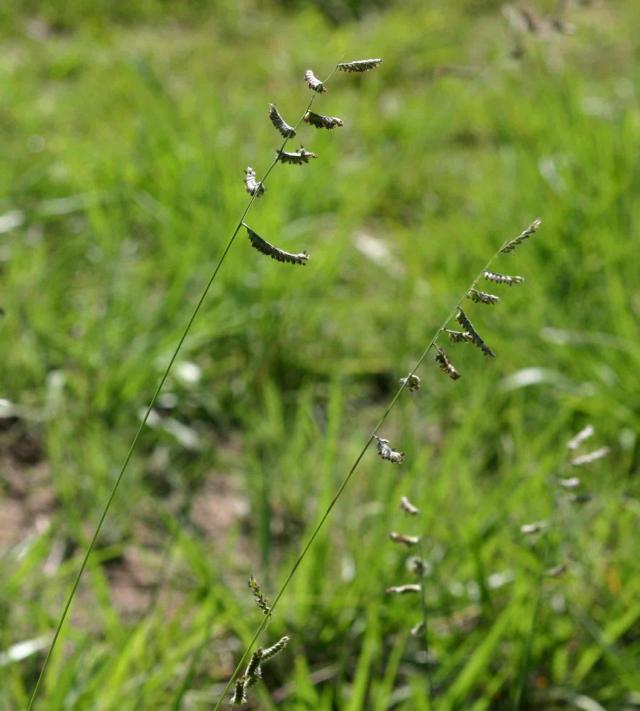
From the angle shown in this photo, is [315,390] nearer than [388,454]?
No

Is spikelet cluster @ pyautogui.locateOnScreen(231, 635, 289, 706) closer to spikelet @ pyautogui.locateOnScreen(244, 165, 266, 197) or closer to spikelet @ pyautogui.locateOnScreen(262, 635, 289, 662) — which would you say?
spikelet @ pyautogui.locateOnScreen(262, 635, 289, 662)

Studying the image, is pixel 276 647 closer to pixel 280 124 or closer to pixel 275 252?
pixel 275 252

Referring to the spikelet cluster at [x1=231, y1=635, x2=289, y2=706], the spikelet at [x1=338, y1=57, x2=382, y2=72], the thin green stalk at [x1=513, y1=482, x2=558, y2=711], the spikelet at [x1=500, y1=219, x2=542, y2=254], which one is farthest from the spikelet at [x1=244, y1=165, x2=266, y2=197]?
the thin green stalk at [x1=513, y1=482, x2=558, y2=711]

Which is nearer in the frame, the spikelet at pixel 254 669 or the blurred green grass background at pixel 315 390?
the spikelet at pixel 254 669

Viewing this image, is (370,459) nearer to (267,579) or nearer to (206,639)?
(267,579)

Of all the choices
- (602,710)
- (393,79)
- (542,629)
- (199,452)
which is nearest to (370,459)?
(199,452)

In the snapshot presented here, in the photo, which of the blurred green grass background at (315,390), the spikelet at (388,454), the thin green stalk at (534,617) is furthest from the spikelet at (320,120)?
the thin green stalk at (534,617)

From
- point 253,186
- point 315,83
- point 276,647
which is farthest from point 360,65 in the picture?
point 276,647

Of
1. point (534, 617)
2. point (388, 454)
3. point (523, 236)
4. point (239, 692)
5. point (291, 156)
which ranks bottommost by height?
point (534, 617)

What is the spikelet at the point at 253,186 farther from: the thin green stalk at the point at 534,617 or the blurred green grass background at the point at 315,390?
the thin green stalk at the point at 534,617

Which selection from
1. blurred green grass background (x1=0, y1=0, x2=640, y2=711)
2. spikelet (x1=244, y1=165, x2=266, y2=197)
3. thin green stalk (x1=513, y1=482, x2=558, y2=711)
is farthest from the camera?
blurred green grass background (x1=0, y1=0, x2=640, y2=711)
